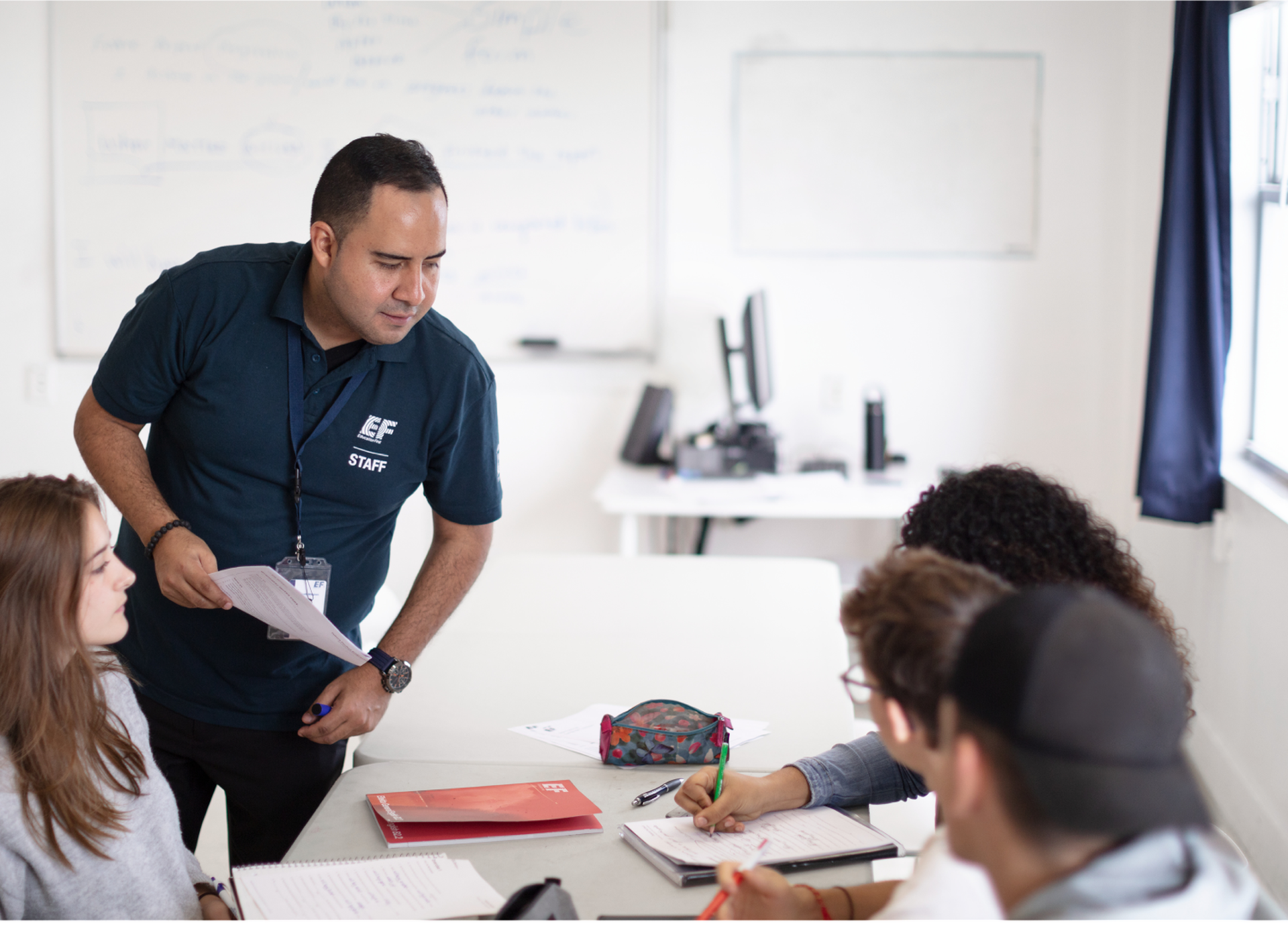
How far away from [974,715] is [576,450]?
3251 mm

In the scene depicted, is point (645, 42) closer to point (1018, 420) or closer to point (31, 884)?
point (1018, 420)

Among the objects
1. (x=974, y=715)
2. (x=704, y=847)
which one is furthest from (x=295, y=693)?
(x=974, y=715)

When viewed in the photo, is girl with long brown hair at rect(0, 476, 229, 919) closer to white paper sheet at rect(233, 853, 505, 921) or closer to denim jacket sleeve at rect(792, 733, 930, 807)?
white paper sheet at rect(233, 853, 505, 921)

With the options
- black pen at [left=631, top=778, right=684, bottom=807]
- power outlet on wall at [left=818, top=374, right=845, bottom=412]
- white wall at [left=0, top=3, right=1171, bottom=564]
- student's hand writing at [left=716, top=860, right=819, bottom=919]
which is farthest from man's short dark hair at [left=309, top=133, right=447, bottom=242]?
power outlet on wall at [left=818, top=374, right=845, bottom=412]

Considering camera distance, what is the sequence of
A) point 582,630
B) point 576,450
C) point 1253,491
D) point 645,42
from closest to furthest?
point 582,630
point 1253,491
point 645,42
point 576,450

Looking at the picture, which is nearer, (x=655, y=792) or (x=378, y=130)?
(x=655, y=792)

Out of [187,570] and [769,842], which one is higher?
[187,570]

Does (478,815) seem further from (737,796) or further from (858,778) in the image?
(858,778)

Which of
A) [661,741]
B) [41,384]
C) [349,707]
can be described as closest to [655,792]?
[661,741]

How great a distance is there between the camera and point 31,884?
1.16 m

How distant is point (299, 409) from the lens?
1.61m

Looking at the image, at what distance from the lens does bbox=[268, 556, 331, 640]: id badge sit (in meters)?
1.61

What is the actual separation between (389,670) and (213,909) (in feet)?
1.32

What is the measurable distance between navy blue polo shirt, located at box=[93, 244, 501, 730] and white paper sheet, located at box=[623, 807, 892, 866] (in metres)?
0.66
